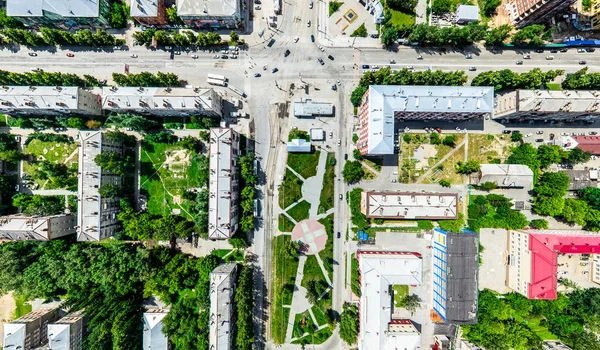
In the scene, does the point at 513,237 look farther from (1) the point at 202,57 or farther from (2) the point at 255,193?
(1) the point at 202,57

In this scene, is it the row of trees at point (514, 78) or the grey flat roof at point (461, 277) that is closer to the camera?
the grey flat roof at point (461, 277)

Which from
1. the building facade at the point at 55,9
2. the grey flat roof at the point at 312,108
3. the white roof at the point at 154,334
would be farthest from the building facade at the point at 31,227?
the grey flat roof at the point at 312,108

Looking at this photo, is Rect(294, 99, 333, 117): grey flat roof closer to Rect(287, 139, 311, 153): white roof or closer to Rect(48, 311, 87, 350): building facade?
Rect(287, 139, 311, 153): white roof

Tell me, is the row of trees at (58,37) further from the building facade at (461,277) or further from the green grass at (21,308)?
the building facade at (461,277)

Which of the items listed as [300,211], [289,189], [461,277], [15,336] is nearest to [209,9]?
[289,189]

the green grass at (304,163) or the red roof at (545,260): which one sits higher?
the green grass at (304,163)

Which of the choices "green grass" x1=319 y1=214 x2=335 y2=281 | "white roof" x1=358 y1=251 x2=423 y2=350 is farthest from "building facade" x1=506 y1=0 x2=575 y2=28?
"green grass" x1=319 y1=214 x2=335 y2=281

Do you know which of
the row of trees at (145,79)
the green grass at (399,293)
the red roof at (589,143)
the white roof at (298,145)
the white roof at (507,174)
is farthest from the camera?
the green grass at (399,293)

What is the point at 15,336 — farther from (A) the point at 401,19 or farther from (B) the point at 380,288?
(A) the point at 401,19
